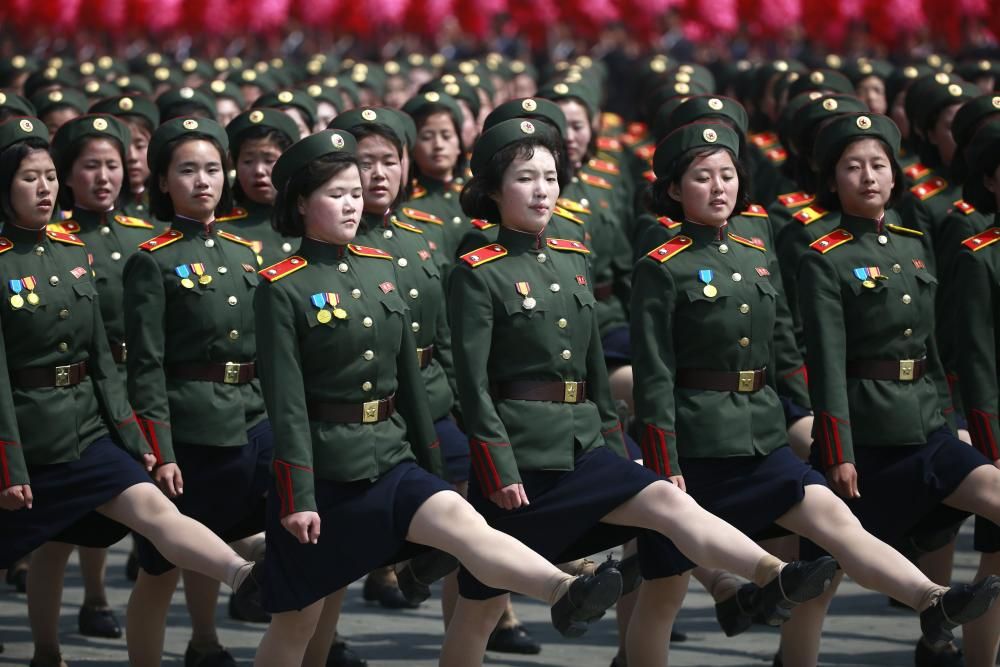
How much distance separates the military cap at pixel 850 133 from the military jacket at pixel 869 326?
34 centimetres

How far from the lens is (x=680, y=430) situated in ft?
23.0

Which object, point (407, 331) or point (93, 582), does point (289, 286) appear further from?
point (93, 582)

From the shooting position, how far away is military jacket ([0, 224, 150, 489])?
6.84 meters

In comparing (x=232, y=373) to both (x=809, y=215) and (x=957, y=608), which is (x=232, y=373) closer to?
(x=809, y=215)

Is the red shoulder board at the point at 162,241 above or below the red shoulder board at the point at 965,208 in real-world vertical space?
below

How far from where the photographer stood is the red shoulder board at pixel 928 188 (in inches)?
364

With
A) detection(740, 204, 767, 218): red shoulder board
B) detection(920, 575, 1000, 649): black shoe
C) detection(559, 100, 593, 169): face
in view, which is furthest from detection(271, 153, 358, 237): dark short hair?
detection(559, 100, 593, 169): face

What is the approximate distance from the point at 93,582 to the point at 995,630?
3858 mm

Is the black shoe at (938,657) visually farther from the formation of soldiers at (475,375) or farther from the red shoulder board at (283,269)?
the red shoulder board at (283,269)

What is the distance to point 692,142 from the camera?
7.12m

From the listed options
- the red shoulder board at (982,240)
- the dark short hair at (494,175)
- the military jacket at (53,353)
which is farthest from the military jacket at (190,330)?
the red shoulder board at (982,240)

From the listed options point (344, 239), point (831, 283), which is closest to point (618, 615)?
point (831, 283)

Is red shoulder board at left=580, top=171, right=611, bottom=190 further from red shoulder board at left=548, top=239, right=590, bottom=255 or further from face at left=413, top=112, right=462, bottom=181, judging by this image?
red shoulder board at left=548, top=239, right=590, bottom=255

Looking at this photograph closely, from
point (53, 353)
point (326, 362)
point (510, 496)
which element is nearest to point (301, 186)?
point (326, 362)
